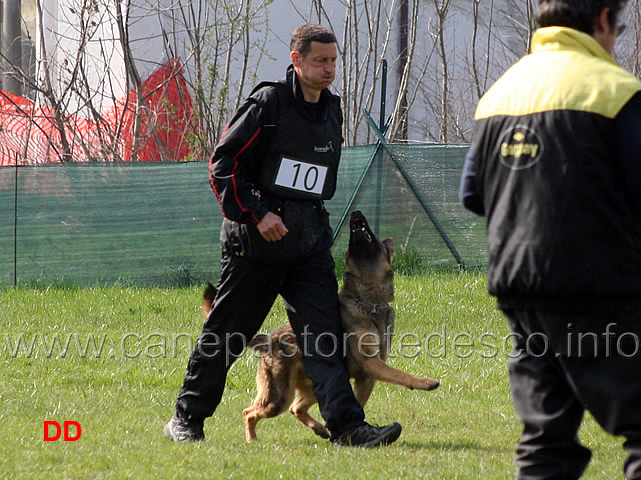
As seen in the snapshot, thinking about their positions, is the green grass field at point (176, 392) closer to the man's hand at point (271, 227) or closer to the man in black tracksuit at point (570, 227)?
the man's hand at point (271, 227)

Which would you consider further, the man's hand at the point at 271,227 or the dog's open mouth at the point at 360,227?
the dog's open mouth at the point at 360,227

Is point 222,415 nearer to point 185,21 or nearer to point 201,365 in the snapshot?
point 201,365

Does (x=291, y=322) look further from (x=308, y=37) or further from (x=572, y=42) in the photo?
(x=572, y=42)

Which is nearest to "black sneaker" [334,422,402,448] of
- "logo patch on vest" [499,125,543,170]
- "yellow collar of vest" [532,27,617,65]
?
"logo patch on vest" [499,125,543,170]

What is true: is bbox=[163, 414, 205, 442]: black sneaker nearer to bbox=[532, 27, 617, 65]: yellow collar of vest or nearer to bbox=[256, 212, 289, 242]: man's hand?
bbox=[256, 212, 289, 242]: man's hand

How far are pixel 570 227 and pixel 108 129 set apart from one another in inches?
388

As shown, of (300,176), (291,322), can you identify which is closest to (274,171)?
(300,176)

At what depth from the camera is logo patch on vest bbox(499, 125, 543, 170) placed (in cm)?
244

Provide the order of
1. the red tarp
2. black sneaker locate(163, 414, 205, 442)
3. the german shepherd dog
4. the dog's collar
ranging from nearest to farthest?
black sneaker locate(163, 414, 205, 442)
the german shepherd dog
the dog's collar
the red tarp

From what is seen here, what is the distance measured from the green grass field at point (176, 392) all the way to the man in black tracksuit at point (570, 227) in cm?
142

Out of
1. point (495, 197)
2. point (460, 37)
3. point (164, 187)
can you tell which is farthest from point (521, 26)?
point (495, 197)

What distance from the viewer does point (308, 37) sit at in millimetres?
4277

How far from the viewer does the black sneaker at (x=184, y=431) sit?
14.7 feet

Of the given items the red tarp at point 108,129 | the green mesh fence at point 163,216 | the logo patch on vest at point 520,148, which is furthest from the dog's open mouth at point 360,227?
the red tarp at point 108,129
